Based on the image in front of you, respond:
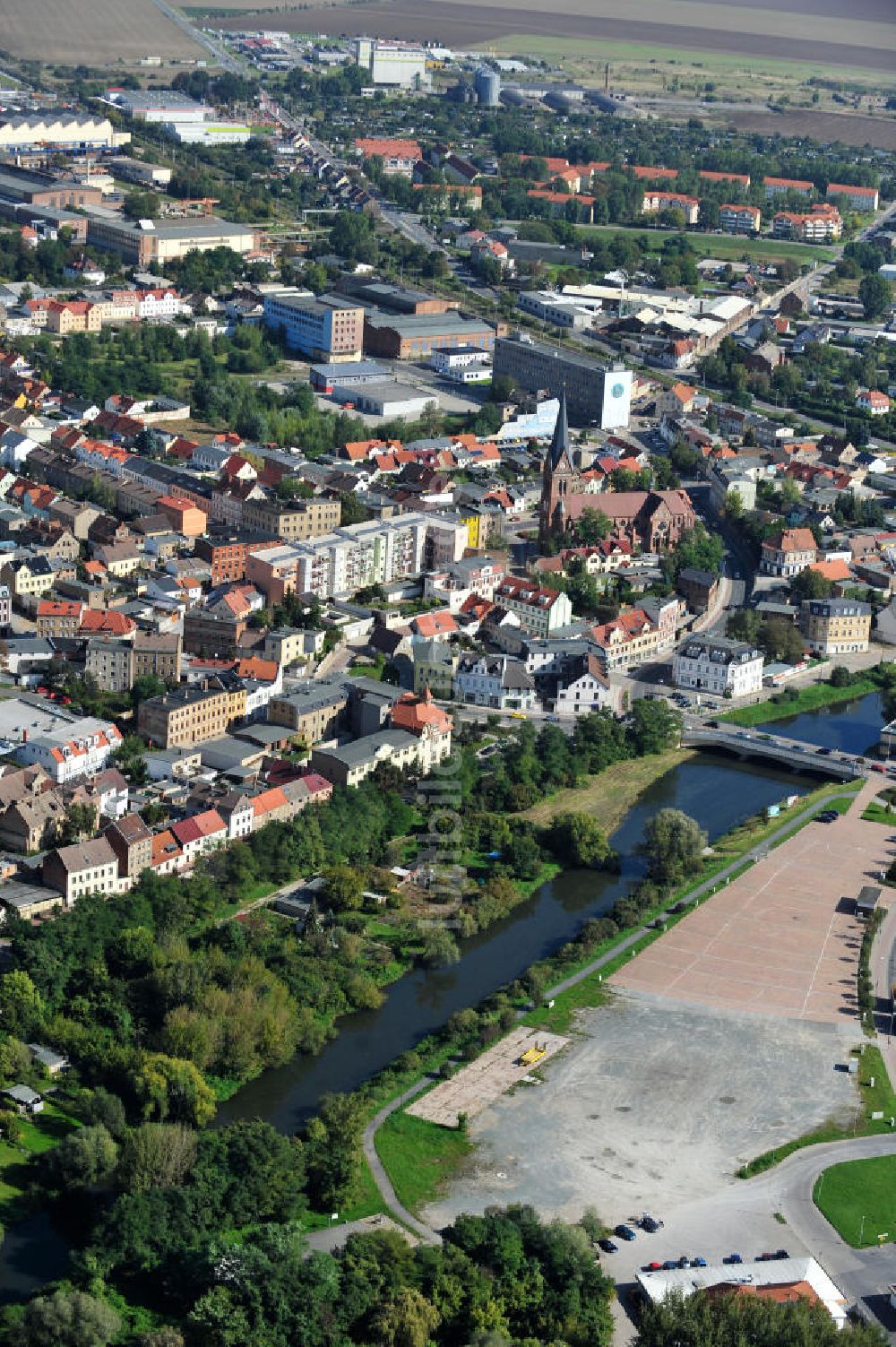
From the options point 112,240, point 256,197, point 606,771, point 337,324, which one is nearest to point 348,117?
point 256,197

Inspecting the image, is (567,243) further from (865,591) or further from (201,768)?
(201,768)

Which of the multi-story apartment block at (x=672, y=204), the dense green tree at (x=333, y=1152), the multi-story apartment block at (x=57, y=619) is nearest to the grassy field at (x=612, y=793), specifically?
the dense green tree at (x=333, y=1152)

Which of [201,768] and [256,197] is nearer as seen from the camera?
[201,768]

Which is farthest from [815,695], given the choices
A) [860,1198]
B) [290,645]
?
[860,1198]

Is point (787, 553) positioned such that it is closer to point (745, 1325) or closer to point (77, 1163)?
point (77, 1163)

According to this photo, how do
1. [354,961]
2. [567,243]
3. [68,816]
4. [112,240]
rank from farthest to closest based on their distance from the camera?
[567,243] → [112,240] → [68,816] → [354,961]
